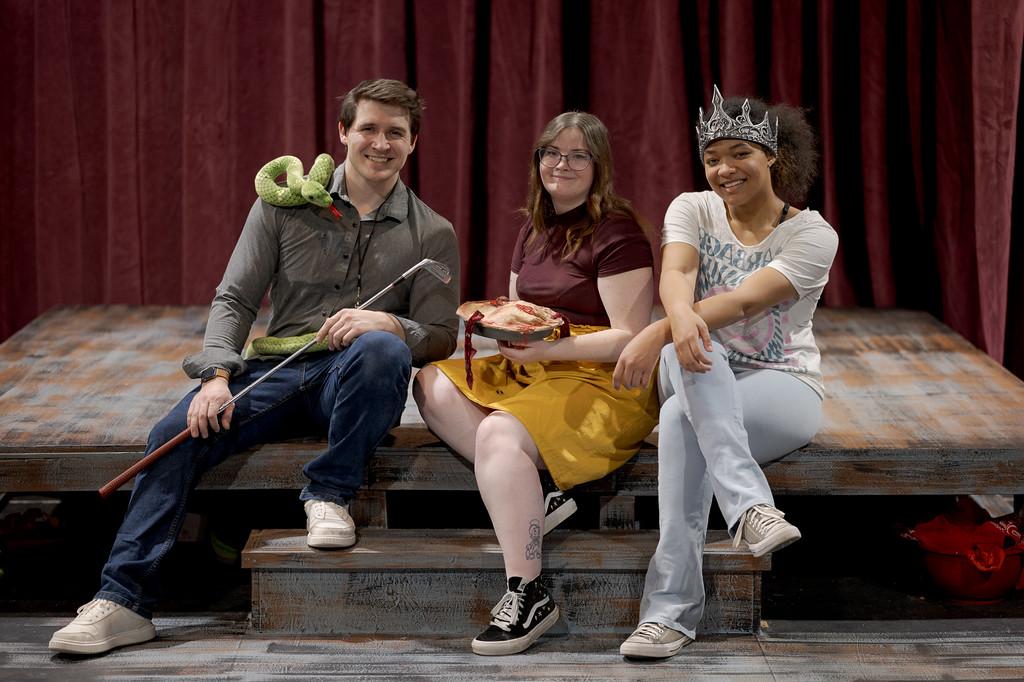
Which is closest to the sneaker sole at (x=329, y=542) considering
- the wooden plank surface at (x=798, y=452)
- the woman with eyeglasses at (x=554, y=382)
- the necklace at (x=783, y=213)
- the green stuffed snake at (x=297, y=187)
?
the wooden plank surface at (x=798, y=452)

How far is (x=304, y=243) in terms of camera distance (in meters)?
2.76

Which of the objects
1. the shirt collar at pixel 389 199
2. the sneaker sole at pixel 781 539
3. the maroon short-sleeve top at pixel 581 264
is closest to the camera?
the sneaker sole at pixel 781 539

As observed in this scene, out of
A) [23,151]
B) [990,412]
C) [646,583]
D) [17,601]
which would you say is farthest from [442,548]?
[23,151]

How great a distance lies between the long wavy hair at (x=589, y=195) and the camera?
2660mm

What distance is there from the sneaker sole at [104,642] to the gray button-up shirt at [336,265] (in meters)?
0.60

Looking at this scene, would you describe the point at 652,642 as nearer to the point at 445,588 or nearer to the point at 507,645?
the point at 507,645

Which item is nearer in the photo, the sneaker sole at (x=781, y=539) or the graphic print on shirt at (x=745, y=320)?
the sneaker sole at (x=781, y=539)

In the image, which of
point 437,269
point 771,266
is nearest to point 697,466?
point 771,266

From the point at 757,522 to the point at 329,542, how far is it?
0.83 metres

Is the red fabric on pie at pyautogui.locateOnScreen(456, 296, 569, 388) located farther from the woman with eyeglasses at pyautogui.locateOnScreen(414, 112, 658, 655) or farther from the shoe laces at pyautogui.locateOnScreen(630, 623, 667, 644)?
the shoe laces at pyautogui.locateOnScreen(630, 623, 667, 644)

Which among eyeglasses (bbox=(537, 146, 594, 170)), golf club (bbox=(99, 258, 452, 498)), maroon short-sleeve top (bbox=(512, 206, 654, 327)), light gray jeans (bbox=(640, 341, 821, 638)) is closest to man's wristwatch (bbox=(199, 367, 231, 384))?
golf club (bbox=(99, 258, 452, 498))

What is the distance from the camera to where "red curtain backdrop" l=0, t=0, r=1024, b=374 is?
14.1ft

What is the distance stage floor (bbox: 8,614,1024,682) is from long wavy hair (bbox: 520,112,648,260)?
83cm

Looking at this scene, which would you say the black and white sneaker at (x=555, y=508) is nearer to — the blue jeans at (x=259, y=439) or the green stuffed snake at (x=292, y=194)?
the blue jeans at (x=259, y=439)
